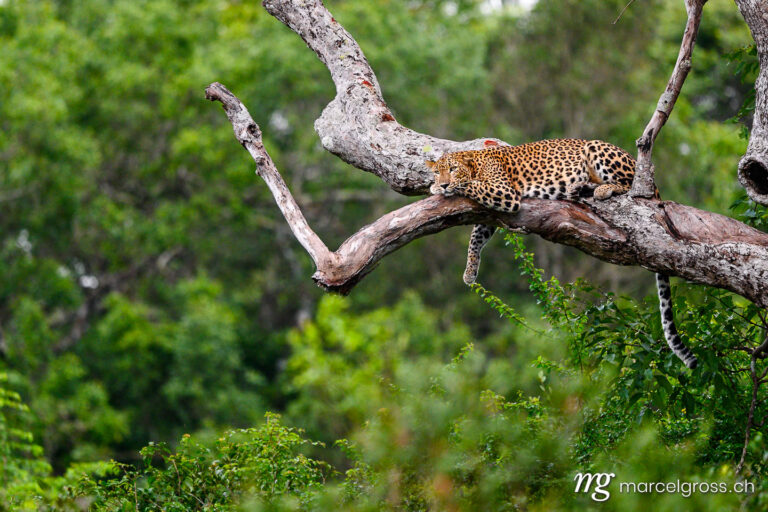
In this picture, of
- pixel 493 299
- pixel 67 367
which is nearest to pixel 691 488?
pixel 493 299

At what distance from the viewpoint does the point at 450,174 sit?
8555 millimetres

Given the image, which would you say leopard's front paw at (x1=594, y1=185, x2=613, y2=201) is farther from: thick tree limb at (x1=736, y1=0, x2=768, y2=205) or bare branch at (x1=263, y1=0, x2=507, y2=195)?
bare branch at (x1=263, y1=0, x2=507, y2=195)

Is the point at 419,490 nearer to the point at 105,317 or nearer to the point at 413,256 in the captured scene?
the point at 105,317

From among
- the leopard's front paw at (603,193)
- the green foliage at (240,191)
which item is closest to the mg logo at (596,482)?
the leopard's front paw at (603,193)

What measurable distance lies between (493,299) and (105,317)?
869 inches

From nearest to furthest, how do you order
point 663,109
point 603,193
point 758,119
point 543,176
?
1. point 758,119
2. point 663,109
3. point 603,193
4. point 543,176

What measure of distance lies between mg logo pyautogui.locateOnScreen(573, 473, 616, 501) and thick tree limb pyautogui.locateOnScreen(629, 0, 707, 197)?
2.06 meters

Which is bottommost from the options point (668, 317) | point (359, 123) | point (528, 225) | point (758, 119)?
point (668, 317)

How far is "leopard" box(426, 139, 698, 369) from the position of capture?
27.8ft

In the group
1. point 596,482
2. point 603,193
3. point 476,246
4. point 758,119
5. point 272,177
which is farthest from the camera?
point 476,246

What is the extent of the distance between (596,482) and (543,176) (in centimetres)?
257

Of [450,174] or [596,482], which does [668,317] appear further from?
[450,174]

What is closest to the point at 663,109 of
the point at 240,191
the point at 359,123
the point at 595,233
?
the point at 595,233

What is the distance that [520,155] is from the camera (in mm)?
9609
